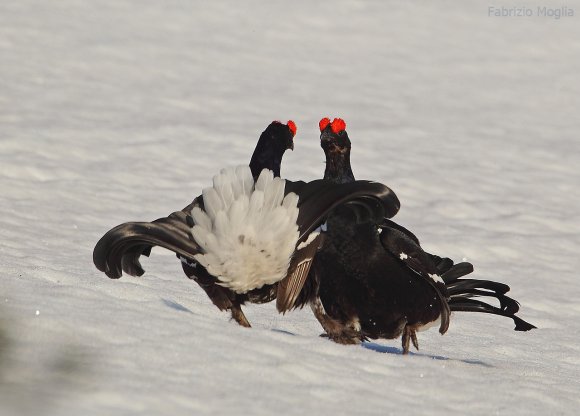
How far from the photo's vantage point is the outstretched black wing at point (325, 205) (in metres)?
5.72

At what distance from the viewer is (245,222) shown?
5477mm

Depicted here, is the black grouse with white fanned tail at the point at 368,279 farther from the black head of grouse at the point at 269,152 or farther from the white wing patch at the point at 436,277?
the black head of grouse at the point at 269,152

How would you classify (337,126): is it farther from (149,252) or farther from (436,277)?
(149,252)

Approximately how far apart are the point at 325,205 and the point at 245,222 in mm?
514

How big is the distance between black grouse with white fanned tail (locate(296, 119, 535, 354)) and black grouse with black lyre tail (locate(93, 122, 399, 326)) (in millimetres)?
199

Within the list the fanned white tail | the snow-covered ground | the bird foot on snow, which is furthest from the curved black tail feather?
the fanned white tail

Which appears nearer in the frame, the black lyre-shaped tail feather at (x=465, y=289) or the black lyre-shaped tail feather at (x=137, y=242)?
the black lyre-shaped tail feather at (x=137, y=242)

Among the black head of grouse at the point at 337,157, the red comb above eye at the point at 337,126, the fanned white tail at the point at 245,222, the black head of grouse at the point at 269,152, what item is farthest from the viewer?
the black head of grouse at the point at 269,152

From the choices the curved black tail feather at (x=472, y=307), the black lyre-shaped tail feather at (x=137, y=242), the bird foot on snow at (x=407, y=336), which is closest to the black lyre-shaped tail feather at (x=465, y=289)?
the curved black tail feather at (x=472, y=307)

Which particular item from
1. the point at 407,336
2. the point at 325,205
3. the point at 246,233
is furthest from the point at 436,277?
the point at 246,233

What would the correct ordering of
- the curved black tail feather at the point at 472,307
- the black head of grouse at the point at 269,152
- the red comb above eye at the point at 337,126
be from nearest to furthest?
the red comb above eye at the point at 337,126 → the black head of grouse at the point at 269,152 → the curved black tail feather at the point at 472,307

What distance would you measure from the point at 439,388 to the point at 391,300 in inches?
41.0

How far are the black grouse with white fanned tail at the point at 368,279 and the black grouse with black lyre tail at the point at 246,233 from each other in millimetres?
199

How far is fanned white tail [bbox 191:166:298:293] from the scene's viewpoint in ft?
18.0
